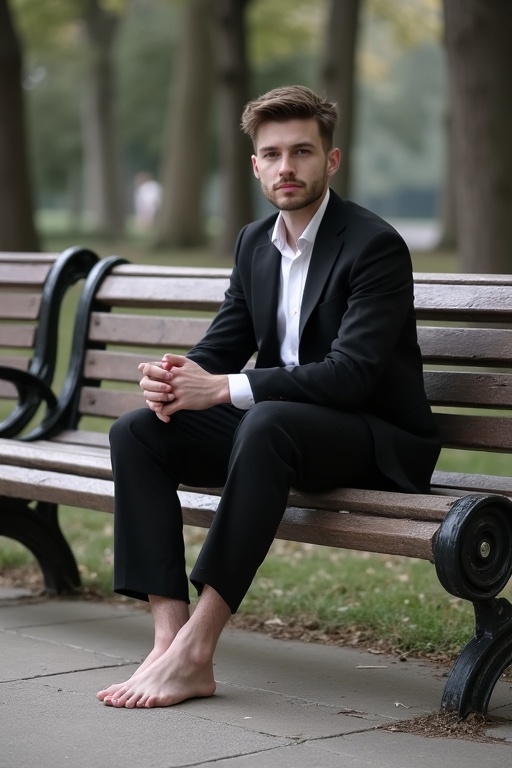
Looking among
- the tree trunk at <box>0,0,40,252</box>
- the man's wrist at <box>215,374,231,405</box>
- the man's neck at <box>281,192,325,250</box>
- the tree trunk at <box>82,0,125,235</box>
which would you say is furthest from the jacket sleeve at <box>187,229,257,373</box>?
the tree trunk at <box>82,0,125,235</box>

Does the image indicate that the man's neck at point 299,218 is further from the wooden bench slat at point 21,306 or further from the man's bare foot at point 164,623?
the wooden bench slat at point 21,306

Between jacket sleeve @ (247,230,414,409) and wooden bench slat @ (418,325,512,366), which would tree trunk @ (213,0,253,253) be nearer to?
wooden bench slat @ (418,325,512,366)

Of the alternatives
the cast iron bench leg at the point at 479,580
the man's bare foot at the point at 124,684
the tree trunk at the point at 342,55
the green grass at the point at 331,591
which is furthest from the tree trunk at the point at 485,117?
the tree trunk at the point at 342,55

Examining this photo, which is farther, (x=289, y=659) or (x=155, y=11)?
(x=155, y=11)

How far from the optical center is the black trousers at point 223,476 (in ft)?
12.1

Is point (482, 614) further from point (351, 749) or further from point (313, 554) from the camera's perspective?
point (313, 554)

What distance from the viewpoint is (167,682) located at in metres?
3.71

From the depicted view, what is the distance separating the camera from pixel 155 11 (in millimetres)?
39312

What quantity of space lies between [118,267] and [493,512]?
2405mm

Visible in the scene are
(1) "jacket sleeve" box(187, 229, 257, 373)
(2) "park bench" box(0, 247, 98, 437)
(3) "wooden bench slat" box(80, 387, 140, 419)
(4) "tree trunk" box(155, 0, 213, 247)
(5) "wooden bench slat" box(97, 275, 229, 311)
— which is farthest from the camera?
(4) "tree trunk" box(155, 0, 213, 247)

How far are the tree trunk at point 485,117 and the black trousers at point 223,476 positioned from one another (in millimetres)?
5551

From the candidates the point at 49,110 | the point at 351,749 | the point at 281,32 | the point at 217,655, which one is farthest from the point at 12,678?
the point at 49,110

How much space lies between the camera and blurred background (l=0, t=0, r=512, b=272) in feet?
A: 30.9

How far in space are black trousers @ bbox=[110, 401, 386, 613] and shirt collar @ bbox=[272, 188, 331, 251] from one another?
0.55 m
